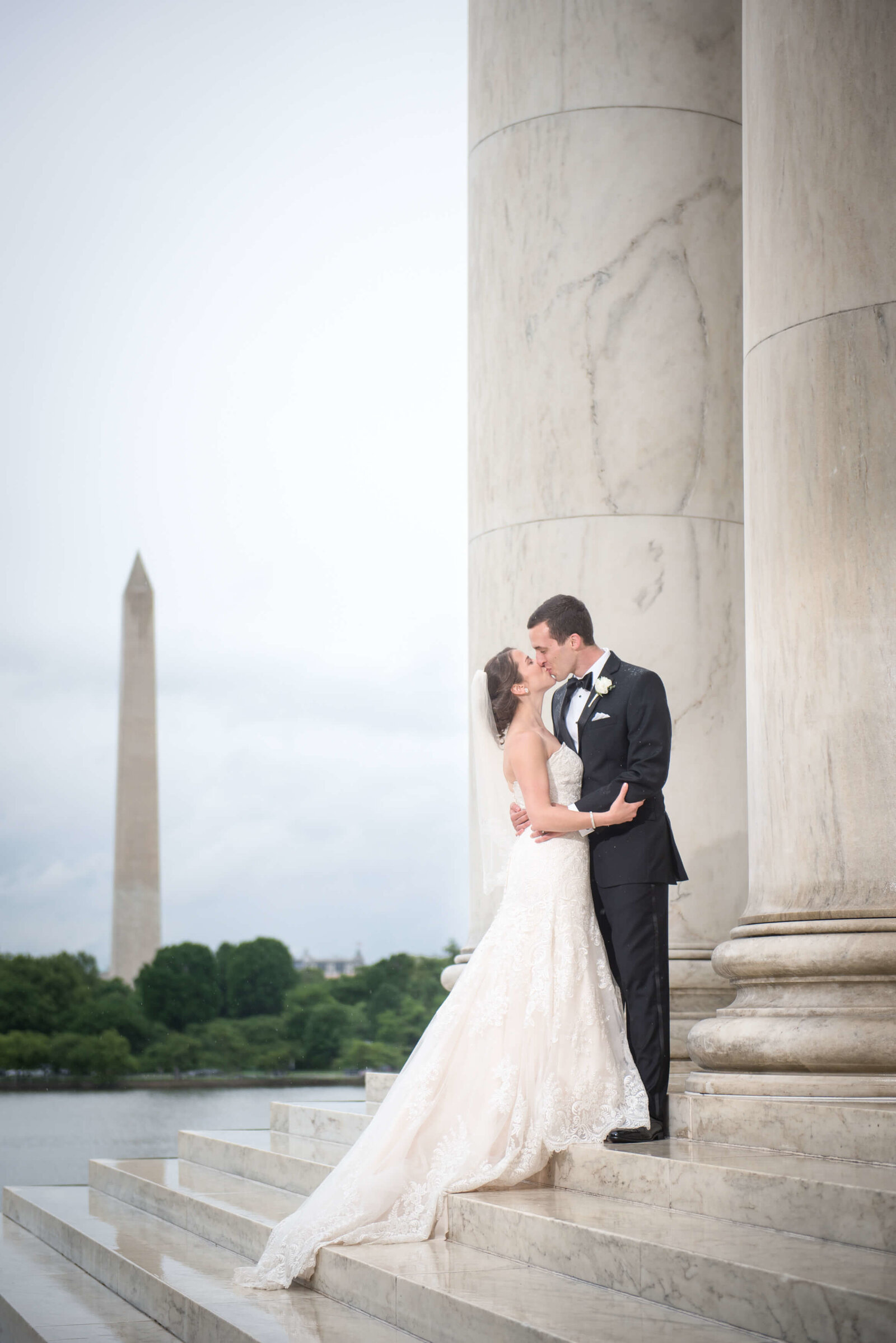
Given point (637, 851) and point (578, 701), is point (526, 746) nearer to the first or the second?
point (578, 701)

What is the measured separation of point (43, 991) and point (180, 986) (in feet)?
53.0

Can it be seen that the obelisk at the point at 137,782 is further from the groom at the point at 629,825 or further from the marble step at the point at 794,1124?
the marble step at the point at 794,1124

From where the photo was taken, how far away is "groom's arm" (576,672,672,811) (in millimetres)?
19641

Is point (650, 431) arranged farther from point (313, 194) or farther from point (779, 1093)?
point (313, 194)

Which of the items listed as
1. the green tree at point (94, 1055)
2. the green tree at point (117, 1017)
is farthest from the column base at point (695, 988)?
the green tree at point (117, 1017)

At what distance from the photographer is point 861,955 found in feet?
58.4

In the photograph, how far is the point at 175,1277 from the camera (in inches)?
851

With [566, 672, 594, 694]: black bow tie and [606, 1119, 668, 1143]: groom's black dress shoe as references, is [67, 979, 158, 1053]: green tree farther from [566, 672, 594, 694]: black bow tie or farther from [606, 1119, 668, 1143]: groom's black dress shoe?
[606, 1119, 668, 1143]: groom's black dress shoe

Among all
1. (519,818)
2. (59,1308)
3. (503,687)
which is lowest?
(59,1308)

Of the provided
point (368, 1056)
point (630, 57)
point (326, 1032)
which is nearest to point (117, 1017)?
point (368, 1056)

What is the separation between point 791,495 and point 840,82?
18.7 feet

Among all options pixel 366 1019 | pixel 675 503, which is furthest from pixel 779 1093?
pixel 366 1019

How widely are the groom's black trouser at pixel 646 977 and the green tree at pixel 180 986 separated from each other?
336 ft

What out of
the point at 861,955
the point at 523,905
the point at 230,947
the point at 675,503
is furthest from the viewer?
the point at 230,947
